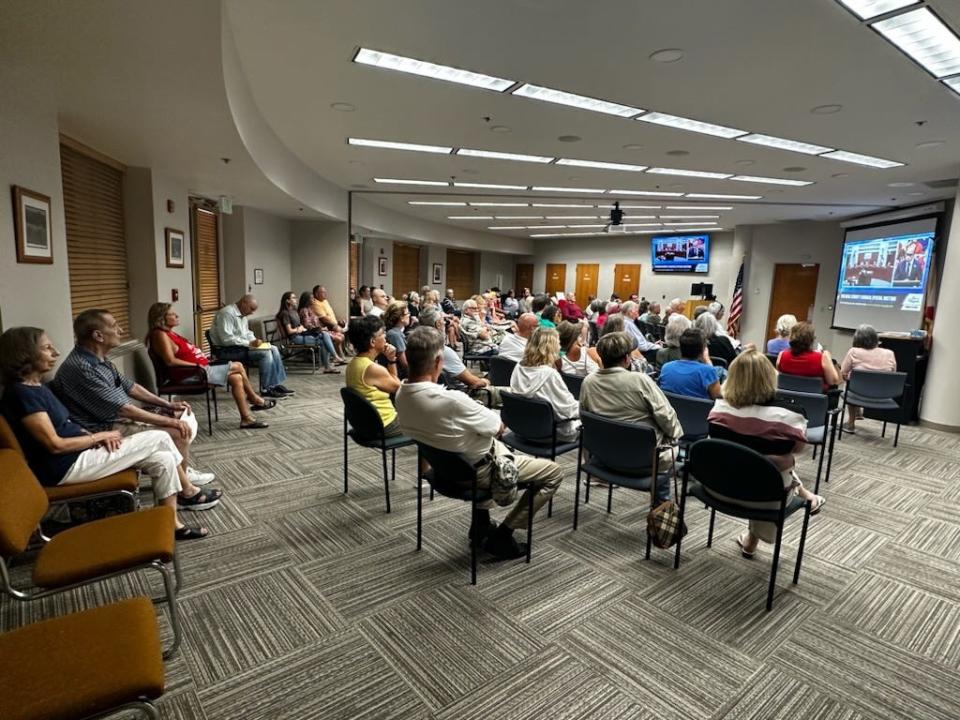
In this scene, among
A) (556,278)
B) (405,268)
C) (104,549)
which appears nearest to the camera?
(104,549)

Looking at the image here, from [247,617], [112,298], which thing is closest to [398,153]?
[112,298]

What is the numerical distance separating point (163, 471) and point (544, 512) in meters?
2.37

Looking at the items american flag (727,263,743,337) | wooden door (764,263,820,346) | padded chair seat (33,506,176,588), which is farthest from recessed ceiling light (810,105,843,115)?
american flag (727,263,743,337)

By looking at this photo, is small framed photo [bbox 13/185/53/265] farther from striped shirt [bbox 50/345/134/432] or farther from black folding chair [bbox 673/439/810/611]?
black folding chair [bbox 673/439/810/611]

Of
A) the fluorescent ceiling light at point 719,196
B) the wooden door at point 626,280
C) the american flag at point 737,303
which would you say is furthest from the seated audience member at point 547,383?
the wooden door at point 626,280

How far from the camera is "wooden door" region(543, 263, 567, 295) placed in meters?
20.5

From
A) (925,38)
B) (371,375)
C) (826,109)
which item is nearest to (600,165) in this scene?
(826,109)

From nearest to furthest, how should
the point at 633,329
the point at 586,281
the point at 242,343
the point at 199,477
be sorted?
1. the point at 199,477
2. the point at 242,343
3. the point at 633,329
4. the point at 586,281

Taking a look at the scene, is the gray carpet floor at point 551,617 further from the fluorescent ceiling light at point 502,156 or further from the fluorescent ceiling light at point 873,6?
the fluorescent ceiling light at point 502,156

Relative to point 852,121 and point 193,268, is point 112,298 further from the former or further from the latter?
point 852,121

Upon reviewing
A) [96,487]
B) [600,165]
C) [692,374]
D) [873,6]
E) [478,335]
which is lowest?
[96,487]

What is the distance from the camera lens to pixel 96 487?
2.59 m

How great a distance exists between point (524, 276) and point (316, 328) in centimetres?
1465

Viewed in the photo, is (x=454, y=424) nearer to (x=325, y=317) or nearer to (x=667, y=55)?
(x=667, y=55)
